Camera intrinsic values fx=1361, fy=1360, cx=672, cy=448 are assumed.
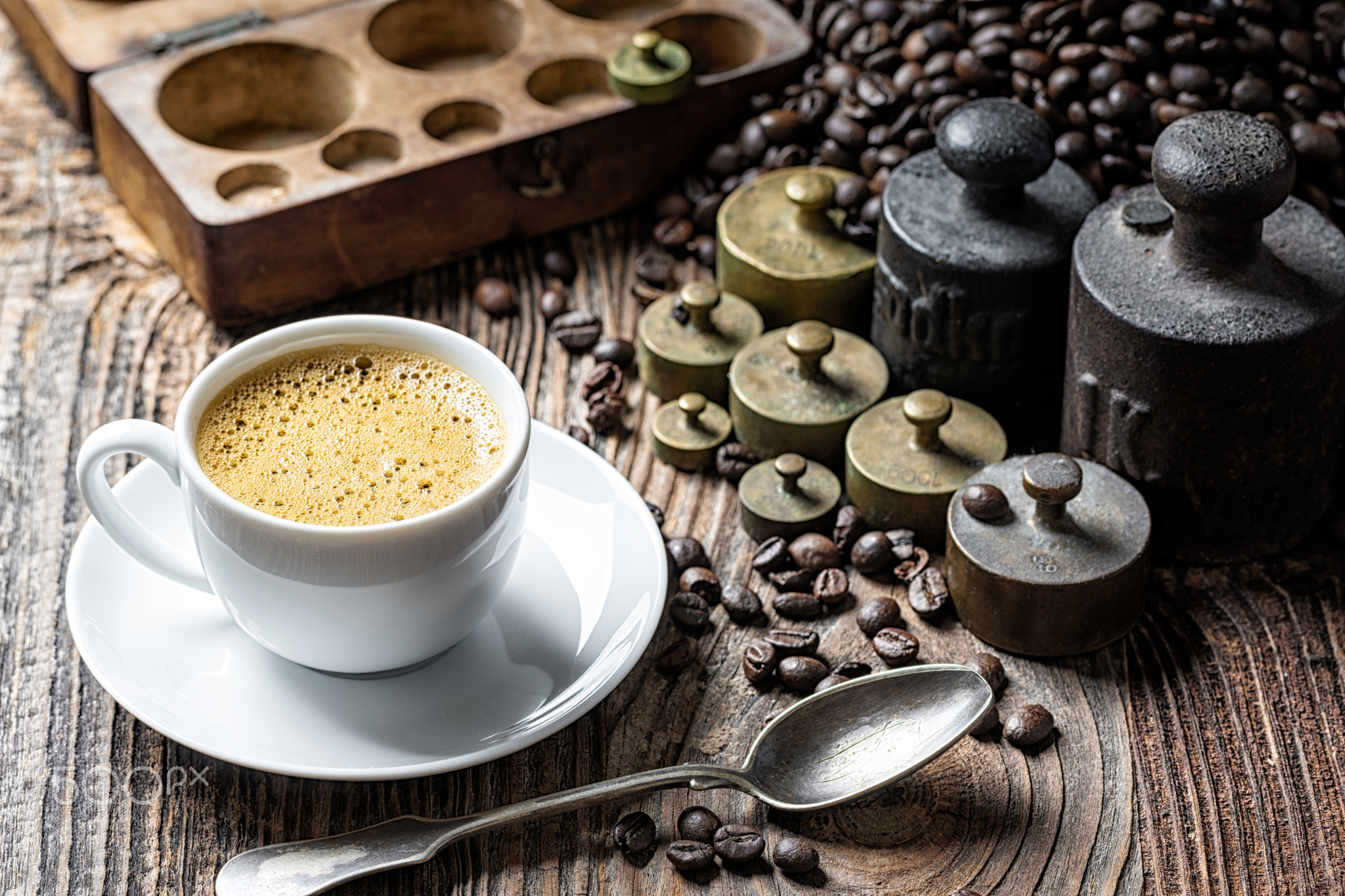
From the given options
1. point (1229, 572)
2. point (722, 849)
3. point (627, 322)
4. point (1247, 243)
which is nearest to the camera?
point (722, 849)

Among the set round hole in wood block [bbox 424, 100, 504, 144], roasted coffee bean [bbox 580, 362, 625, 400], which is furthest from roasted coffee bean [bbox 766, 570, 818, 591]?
round hole in wood block [bbox 424, 100, 504, 144]

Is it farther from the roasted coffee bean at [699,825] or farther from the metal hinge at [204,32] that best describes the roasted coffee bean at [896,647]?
the metal hinge at [204,32]

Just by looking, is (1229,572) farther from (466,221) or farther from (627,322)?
(466,221)

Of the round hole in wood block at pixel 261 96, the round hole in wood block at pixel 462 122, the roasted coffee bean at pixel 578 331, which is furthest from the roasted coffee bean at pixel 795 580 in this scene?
the round hole in wood block at pixel 261 96

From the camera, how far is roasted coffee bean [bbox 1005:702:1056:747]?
1.31 meters

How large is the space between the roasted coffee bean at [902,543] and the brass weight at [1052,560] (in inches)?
2.7

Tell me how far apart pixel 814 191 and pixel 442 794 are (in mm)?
872

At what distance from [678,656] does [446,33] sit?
4.10 feet

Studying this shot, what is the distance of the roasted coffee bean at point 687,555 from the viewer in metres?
1.49

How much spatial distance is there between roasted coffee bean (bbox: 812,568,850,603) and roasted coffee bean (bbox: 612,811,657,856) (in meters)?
0.34

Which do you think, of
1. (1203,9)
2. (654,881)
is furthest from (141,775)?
(1203,9)

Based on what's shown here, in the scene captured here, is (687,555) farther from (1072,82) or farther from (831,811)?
(1072,82)

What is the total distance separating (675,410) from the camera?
1.66m

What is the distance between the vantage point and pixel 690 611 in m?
1.43
